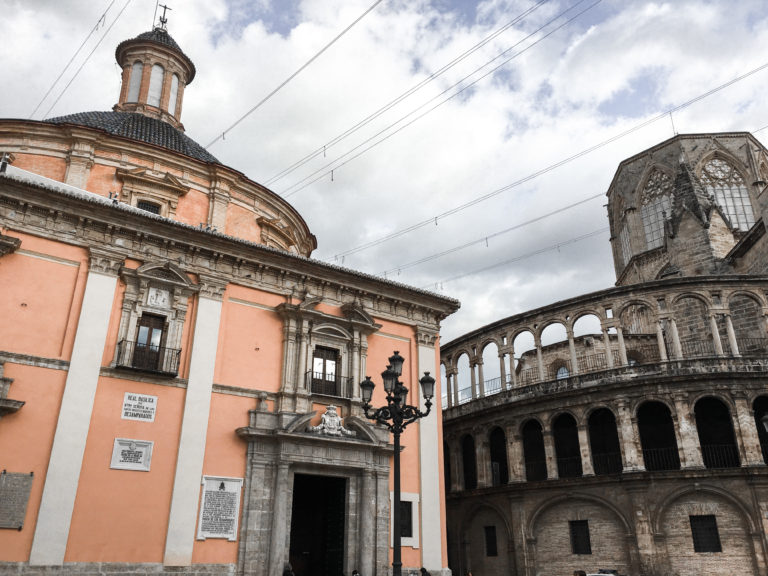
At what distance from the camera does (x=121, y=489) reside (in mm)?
13078

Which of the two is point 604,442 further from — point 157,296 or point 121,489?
point 121,489

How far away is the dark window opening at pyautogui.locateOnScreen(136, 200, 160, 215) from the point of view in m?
18.4

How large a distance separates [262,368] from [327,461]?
2849mm

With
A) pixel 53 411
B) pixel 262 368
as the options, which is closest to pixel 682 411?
pixel 262 368

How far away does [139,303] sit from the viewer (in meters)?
14.7

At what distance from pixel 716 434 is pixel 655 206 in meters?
18.4

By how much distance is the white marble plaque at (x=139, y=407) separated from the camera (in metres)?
13.8

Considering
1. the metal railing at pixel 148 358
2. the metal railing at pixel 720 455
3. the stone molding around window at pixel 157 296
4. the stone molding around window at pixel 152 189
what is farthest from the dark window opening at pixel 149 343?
the metal railing at pixel 720 455

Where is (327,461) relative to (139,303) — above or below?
below

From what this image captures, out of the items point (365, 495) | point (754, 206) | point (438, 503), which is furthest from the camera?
point (754, 206)

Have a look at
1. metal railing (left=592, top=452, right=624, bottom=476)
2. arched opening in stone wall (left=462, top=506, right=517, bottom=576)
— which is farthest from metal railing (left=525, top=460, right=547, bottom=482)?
metal railing (left=592, top=452, right=624, bottom=476)

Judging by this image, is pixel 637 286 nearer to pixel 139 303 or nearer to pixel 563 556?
pixel 563 556

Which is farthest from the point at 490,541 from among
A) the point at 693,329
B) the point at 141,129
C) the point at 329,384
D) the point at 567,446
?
the point at 141,129

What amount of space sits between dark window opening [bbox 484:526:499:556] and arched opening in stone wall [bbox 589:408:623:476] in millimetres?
4615
